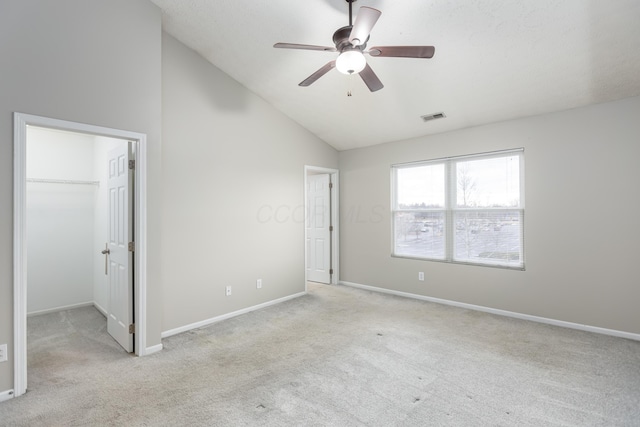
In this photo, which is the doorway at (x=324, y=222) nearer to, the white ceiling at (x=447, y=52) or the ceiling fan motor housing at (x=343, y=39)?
the white ceiling at (x=447, y=52)

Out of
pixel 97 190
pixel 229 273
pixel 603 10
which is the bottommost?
pixel 229 273

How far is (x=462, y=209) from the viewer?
4.45 meters

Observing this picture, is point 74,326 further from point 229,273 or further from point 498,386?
→ point 498,386

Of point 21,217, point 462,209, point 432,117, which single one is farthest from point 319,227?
point 21,217

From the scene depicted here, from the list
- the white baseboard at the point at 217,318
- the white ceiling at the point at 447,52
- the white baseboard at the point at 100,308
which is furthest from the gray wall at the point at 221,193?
the white baseboard at the point at 100,308

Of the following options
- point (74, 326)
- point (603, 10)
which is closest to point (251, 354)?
point (74, 326)

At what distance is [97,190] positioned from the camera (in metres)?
4.55

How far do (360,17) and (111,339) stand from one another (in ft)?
12.6

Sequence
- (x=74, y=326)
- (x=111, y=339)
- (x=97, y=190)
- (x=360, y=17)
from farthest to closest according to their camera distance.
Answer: (x=97, y=190) → (x=74, y=326) → (x=111, y=339) → (x=360, y=17)

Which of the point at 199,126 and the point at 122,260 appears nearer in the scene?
the point at 122,260

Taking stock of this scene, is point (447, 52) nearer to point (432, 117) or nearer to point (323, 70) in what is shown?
point (432, 117)

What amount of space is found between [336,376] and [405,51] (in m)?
2.56

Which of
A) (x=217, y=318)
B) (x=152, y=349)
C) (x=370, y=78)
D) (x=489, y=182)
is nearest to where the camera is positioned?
(x=370, y=78)

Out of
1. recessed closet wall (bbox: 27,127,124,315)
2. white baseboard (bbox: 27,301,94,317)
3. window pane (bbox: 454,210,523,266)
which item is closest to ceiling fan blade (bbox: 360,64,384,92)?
window pane (bbox: 454,210,523,266)
